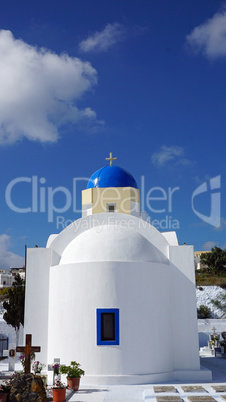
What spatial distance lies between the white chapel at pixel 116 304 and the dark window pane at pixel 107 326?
3 centimetres

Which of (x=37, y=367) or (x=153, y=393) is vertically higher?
(x=37, y=367)

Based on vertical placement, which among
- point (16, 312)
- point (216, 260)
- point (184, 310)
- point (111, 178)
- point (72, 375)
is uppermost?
point (111, 178)

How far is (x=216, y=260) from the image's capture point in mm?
43812

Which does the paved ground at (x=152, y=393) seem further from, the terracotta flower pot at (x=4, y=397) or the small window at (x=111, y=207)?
the small window at (x=111, y=207)

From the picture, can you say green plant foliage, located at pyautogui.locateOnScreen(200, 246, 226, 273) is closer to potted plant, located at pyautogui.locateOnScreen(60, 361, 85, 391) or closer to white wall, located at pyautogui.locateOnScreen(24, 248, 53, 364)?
white wall, located at pyautogui.locateOnScreen(24, 248, 53, 364)

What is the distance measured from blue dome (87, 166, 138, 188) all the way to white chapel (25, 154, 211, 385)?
127 inches

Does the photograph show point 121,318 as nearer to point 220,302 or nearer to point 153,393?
point 153,393


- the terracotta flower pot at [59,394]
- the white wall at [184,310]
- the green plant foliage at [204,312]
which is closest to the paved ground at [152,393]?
the terracotta flower pot at [59,394]

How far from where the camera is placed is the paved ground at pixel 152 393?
31.6 ft

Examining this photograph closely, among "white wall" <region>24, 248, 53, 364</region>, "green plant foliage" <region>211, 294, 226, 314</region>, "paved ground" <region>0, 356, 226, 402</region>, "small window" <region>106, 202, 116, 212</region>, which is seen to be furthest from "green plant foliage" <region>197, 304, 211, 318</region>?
"white wall" <region>24, 248, 53, 364</region>

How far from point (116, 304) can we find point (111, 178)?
7232 millimetres

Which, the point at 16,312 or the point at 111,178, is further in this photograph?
the point at 16,312

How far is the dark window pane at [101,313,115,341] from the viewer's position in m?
11.9

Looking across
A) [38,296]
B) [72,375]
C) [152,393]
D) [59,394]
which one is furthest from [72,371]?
[38,296]
